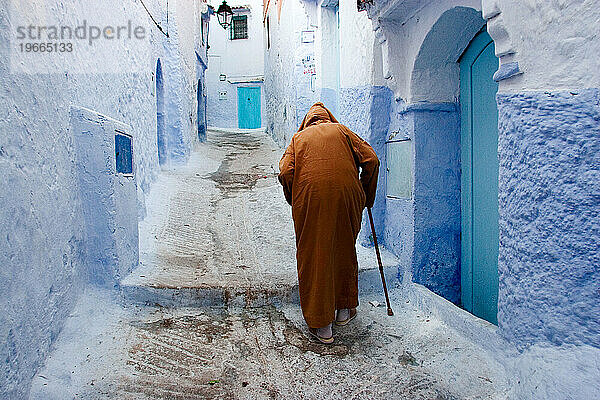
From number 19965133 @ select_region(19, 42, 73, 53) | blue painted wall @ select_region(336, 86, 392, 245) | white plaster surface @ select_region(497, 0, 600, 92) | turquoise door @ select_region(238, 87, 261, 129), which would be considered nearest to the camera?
white plaster surface @ select_region(497, 0, 600, 92)

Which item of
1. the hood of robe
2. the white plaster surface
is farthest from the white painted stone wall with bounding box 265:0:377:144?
the white plaster surface

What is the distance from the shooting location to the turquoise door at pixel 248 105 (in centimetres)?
1805

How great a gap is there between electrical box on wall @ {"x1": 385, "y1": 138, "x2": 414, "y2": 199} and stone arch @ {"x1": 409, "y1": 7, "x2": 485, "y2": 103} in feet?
1.31

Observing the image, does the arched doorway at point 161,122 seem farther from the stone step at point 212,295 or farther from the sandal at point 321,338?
the sandal at point 321,338

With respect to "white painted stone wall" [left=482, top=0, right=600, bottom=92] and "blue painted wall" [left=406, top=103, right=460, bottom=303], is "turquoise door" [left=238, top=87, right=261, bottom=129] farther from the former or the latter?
"white painted stone wall" [left=482, top=0, right=600, bottom=92]

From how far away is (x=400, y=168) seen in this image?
3732 millimetres

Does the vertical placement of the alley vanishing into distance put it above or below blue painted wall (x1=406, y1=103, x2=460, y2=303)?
below

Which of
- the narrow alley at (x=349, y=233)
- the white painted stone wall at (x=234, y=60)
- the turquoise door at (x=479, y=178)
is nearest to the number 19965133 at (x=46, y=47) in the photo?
the narrow alley at (x=349, y=233)

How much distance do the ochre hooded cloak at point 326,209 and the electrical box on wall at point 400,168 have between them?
63cm

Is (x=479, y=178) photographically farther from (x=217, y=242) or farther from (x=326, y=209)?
(x=217, y=242)

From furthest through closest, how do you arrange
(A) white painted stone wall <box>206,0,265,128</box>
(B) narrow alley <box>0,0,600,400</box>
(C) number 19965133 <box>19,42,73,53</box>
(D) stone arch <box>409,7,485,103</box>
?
(A) white painted stone wall <box>206,0,265,128</box> < (D) stone arch <box>409,7,485,103</box> < (C) number 19965133 <box>19,42,73,53</box> < (B) narrow alley <box>0,0,600,400</box>

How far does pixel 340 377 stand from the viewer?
2404 millimetres

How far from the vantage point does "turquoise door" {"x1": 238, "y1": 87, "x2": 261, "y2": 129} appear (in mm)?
18047

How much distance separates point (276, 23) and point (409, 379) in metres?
10.6
